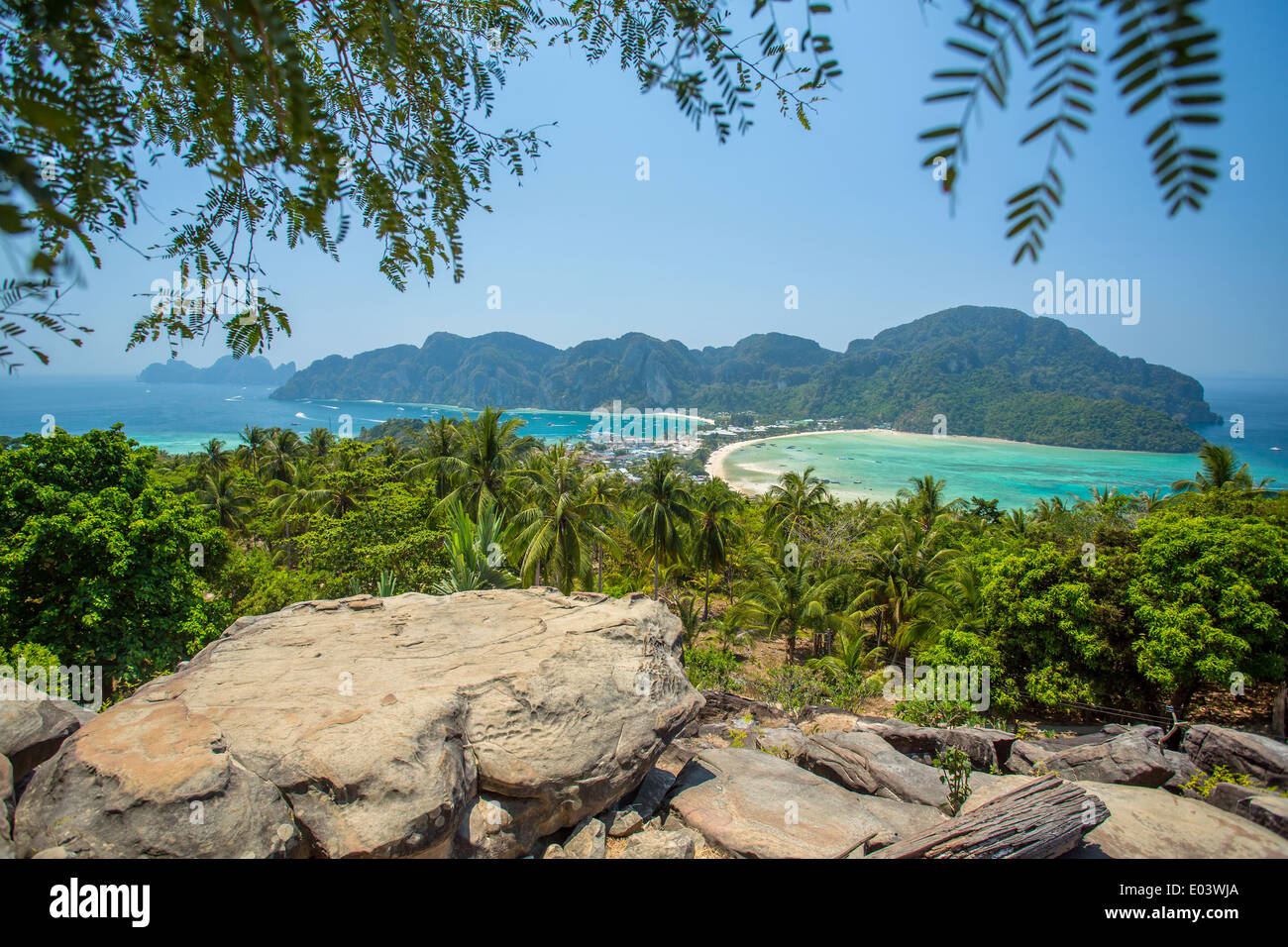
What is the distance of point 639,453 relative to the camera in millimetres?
95188

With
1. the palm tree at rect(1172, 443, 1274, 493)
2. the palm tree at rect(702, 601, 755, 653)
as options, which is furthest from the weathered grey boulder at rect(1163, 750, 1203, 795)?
the palm tree at rect(1172, 443, 1274, 493)

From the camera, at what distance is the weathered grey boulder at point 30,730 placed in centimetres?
453

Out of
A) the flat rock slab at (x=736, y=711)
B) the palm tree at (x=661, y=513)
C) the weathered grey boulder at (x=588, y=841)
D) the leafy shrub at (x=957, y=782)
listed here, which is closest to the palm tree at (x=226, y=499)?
the palm tree at (x=661, y=513)

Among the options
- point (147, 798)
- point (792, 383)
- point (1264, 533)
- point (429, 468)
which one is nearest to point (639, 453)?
point (429, 468)

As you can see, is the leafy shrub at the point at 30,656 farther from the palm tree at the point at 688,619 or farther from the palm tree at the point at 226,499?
the palm tree at the point at 226,499

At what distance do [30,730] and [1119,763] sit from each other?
1183cm

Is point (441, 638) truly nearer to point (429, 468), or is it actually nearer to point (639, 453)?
point (429, 468)

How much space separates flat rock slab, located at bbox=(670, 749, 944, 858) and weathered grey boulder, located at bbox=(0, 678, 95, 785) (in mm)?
5737

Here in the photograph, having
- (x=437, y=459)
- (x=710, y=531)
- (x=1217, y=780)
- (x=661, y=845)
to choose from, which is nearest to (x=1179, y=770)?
(x=1217, y=780)

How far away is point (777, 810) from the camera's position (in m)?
5.79

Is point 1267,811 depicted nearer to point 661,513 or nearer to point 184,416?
point 661,513

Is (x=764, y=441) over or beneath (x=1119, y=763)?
over

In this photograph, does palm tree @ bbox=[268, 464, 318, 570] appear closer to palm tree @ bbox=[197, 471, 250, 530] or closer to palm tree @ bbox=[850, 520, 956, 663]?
palm tree @ bbox=[197, 471, 250, 530]
